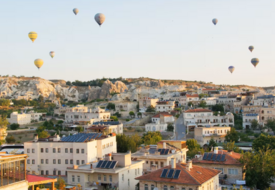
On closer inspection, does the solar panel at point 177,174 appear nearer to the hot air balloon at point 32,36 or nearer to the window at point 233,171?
the window at point 233,171

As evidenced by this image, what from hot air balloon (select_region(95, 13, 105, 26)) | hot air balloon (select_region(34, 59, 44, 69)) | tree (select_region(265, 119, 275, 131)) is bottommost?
tree (select_region(265, 119, 275, 131))

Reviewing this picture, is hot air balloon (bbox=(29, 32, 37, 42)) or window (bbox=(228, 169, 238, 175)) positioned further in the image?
hot air balloon (bbox=(29, 32, 37, 42))

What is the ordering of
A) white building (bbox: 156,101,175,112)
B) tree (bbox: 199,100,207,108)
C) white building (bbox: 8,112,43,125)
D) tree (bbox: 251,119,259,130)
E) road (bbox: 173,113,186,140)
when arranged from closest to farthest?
road (bbox: 173,113,186,140)
tree (bbox: 251,119,259,130)
tree (bbox: 199,100,207,108)
white building (bbox: 8,112,43,125)
white building (bbox: 156,101,175,112)

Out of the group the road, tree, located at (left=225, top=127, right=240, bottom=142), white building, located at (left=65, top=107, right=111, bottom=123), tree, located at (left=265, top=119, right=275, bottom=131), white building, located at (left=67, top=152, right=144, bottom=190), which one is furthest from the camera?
white building, located at (left=65, top=107, right=111, bottom=123)

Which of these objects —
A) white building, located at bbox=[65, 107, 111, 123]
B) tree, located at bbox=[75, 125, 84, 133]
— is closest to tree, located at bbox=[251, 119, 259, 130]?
white building, located at bbox=[65, 107, 111, 123]

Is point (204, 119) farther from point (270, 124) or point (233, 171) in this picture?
point (233, 171)

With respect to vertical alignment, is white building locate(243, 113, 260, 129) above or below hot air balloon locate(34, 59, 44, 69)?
below

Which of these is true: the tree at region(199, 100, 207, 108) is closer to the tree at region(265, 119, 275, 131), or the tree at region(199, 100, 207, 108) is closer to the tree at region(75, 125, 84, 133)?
the tree at region(265, 119, 275, 131)
